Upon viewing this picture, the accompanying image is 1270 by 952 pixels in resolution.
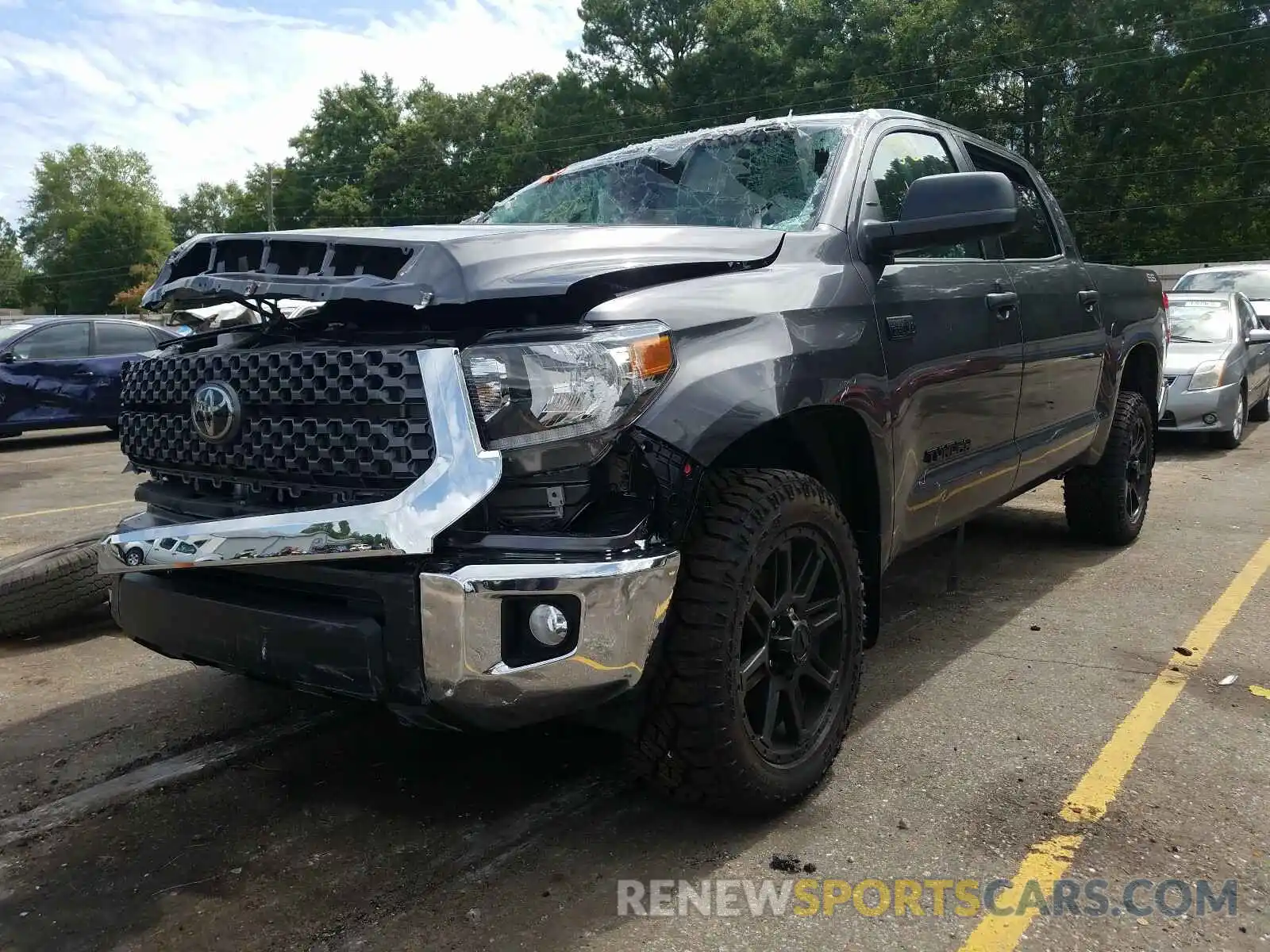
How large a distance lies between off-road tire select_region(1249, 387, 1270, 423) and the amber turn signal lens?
11.9 meters

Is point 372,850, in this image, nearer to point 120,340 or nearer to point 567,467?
point 567,467

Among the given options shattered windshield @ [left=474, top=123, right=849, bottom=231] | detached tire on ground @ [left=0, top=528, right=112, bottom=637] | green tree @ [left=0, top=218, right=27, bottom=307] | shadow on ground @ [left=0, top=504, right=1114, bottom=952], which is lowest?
shadow on ground @ [left=0, top=504, right=1114, bottom=952]

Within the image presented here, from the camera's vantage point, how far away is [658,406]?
7.66 feet

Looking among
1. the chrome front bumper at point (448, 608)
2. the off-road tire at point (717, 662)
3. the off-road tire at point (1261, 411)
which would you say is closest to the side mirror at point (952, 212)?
the off-road tire at point (717, 662)

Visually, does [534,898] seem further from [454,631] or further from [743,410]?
[743,410]

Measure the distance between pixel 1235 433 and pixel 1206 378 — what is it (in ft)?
2.46

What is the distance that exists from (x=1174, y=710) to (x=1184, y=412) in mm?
7136

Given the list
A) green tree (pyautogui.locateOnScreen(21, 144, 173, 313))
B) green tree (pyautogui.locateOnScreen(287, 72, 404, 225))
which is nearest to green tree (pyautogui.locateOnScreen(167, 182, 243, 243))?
green tree (pyautogui.locateOnScreen(21, 144, 173, 313))

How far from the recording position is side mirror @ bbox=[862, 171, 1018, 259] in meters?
2.99

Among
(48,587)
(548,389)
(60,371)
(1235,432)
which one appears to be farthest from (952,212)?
(60,371)

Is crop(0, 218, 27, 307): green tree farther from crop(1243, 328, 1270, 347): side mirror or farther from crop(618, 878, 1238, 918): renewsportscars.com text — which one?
crop(618, 878, 1238, 918): renewsportscars.com text

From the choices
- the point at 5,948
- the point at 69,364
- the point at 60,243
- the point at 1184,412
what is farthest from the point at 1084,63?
the point at 60,243

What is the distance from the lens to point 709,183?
3545mm

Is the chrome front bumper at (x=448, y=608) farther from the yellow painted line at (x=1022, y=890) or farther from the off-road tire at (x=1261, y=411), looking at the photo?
the off-road tire at (x=1261, y=411)
